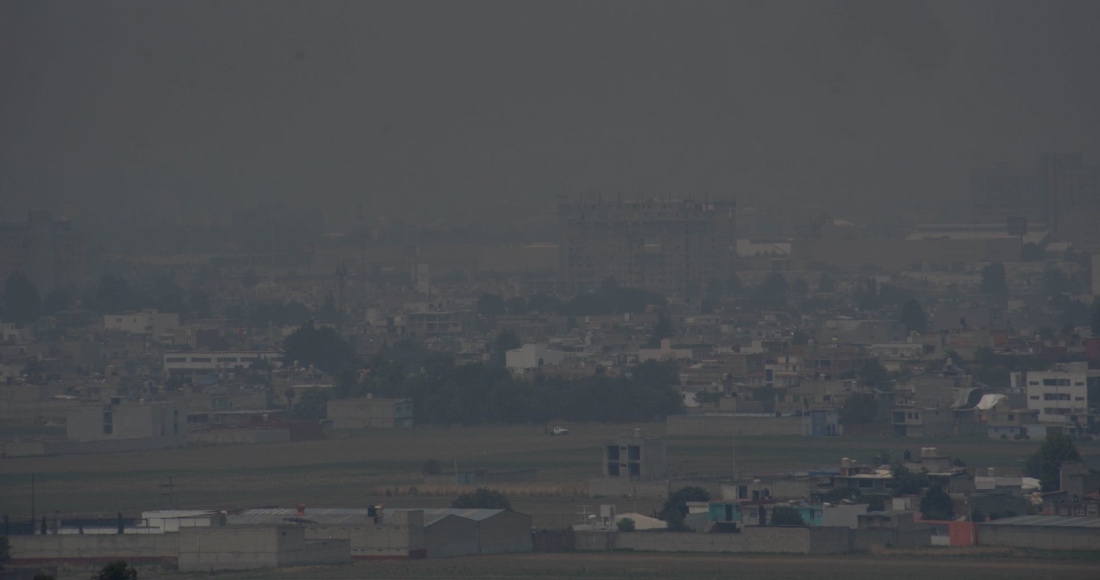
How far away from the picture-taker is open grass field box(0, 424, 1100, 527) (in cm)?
2612

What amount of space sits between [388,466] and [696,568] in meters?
10.0

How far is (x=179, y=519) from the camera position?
22156 mm

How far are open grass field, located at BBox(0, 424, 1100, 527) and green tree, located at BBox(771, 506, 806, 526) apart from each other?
6.90 feet

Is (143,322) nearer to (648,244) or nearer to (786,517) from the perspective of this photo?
(648,244)

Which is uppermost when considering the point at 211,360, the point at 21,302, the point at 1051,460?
the point at 21,302

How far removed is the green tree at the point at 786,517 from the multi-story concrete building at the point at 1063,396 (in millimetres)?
11927

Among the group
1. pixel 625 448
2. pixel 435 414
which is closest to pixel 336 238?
pixel 435 414

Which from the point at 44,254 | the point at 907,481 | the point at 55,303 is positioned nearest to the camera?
the point at 907,481

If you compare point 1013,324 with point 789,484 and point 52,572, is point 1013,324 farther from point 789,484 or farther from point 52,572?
point 52,572

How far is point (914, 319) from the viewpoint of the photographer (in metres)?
54.4

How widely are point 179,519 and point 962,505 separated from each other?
645 centimetres

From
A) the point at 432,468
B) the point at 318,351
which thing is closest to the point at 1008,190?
the point at 318,351

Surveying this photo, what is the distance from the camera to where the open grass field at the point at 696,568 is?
787 inches

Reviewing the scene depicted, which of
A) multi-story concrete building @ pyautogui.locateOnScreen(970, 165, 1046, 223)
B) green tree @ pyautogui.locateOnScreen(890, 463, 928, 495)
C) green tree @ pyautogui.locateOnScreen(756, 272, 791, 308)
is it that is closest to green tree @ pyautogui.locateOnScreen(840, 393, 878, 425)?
green tree @ pyautogui.locateOnScreen(890, 463, 928, 495)
